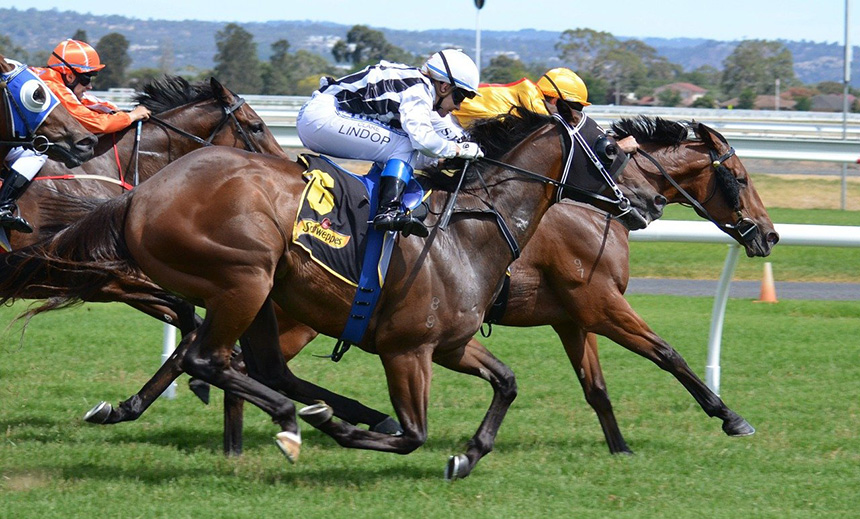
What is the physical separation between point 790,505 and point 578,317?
1.54m

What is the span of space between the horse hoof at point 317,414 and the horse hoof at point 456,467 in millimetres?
626

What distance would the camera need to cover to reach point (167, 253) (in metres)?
4.59

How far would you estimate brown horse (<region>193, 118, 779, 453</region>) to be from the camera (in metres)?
5.79

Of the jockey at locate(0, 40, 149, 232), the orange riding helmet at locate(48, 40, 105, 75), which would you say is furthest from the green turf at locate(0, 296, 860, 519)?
the orange riding helmet at locate(48, 40, 105, 75)

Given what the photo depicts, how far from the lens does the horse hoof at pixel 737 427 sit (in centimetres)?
Answer: 579

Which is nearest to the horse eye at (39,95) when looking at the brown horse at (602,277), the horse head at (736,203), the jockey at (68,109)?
the jockey at (68,109)

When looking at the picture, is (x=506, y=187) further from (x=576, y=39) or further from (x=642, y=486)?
(x=576, y=39)

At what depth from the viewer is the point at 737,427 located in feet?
19.0

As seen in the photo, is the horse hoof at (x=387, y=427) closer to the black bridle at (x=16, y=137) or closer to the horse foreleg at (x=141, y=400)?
the horse foreleg at (x=141, y=400)

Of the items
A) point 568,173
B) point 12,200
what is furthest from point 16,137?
point 568,173

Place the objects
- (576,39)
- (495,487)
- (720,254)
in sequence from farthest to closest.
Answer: (576,39) < (720,254) < (495,487)

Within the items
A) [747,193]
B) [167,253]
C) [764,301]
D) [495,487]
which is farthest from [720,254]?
[167,253]

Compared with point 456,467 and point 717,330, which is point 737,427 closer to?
point 717,330

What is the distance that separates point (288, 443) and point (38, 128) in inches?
85.3
